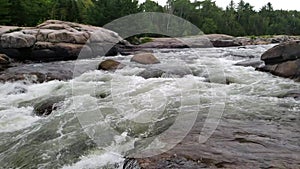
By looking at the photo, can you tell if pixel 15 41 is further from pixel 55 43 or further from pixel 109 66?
pixel 109 66

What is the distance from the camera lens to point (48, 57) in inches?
630

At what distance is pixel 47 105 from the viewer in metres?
6.75

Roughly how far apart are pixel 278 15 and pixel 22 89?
93.2m

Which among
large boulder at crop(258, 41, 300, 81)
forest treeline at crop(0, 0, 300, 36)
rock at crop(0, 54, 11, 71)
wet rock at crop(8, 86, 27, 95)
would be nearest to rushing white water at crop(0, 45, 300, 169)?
wet rock at crop(8, 86, 27, 95)

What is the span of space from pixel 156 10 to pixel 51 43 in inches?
1674

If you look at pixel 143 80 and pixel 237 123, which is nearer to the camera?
pixel 237 123

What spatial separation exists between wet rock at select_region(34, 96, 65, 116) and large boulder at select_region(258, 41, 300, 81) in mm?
6822

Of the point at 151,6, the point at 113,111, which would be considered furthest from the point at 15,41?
the point at 151,6

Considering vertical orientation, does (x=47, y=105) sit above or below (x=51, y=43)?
below

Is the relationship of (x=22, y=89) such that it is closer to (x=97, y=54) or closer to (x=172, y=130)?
(x=172, y=130)

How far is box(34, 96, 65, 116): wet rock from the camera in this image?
6.38 metres

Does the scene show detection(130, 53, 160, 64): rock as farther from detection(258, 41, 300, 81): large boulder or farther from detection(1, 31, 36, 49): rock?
detection(1, 31, 36, 49): rock

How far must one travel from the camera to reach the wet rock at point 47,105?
6.38m

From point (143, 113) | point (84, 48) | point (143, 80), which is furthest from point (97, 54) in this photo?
point (143, 113)
